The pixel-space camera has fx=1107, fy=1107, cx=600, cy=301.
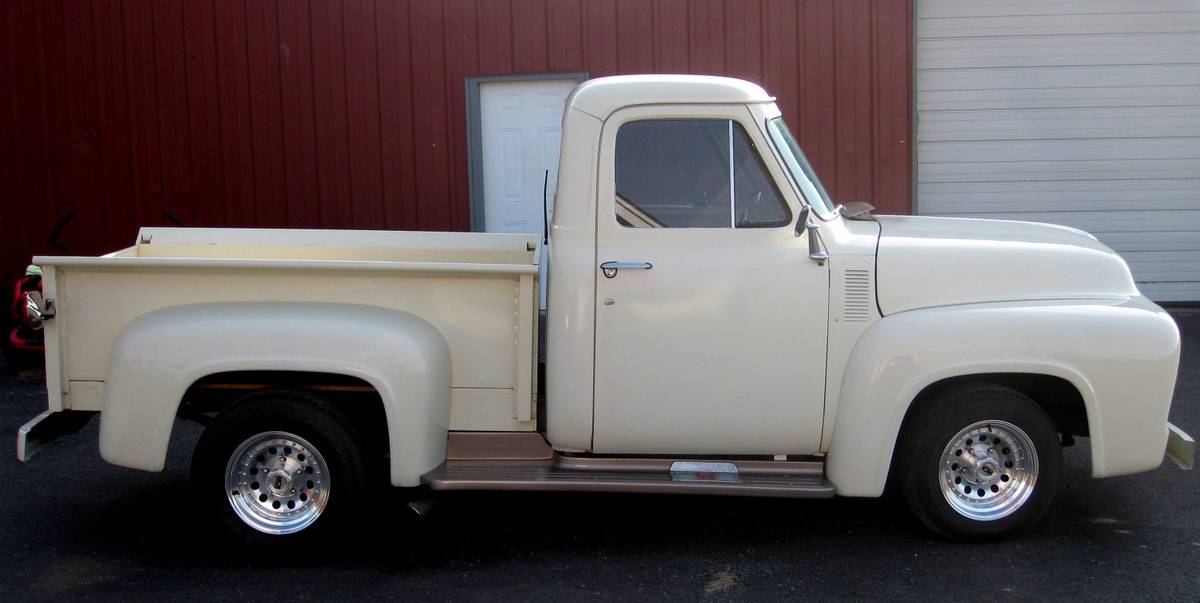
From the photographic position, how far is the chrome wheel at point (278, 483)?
4736 mm

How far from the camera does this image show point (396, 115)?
10.9 metres

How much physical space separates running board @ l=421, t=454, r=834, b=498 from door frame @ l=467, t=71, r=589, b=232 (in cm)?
629

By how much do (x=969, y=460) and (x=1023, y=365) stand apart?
49cm

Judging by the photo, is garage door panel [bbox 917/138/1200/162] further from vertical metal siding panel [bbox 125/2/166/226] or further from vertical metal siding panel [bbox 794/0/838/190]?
vertical metal siding panel [bbox 125/2/166/226]

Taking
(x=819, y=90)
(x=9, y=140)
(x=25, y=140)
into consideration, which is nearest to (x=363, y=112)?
(x=25, y=140)

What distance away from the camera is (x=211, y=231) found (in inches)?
231

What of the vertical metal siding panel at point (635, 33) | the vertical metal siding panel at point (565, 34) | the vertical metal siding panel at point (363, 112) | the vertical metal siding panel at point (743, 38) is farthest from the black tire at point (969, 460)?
the vertical metal siding panel at point (363, 112)

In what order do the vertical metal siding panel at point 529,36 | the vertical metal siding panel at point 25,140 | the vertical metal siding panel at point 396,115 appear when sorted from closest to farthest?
the vertical metal siding panel at point 529,36 < the vertical metal siding panel at point 396,115 < the vertical metal siding panel at point 25,140

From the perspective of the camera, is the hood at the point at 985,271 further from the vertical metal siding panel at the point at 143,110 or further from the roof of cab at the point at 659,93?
the vertical metal siding panel at the point at 143,110

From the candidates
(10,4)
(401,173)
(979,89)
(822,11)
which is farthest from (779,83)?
(10,4)

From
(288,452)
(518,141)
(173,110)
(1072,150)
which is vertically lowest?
(288,452)

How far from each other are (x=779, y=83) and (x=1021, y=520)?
6.58m

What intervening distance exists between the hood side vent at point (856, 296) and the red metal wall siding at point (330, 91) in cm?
617

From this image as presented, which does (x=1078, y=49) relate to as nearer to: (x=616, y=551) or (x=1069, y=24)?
(x=1069, y=24)
